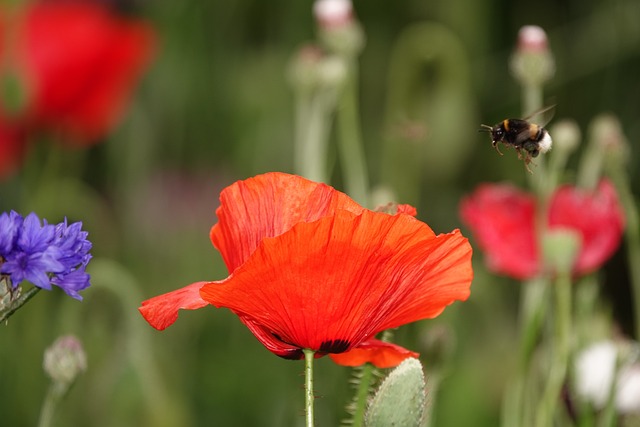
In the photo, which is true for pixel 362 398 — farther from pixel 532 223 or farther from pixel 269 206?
pixel 532 223

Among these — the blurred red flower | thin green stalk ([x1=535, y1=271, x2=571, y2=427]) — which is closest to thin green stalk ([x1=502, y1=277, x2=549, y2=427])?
thin green stalk ([x1=535, y1=271, x2=571, y2=427])

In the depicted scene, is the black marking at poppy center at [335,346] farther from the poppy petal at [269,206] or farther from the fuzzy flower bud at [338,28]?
the fuzzy flower bud at [338,28]

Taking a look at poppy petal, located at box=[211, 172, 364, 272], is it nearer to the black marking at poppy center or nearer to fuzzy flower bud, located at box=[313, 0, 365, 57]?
the black marking at poppy center

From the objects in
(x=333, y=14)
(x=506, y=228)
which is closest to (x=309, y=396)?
(x=506, y=228)

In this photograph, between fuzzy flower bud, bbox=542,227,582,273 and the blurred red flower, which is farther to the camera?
the blurred red flower

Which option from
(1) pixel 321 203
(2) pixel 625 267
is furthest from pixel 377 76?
(1) pixel 321 203

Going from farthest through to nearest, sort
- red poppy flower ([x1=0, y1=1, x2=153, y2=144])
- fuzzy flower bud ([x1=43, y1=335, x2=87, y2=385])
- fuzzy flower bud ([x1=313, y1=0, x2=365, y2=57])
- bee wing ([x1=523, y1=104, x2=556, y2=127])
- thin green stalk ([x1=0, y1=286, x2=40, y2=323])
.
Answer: red poppy flower ([x1=0, y1=1, x2=153, y2=144]) → fuzzy flower bud ([x1=313, y1=0, x2=365, y2=57]) → bee wing ([x1=523, y1=104, x2=556, y2=127]) → fuzzy flower bud ([x1=43, y1=335, x2=87, y2=385]) → thin green stalk ([x1=0, y1=286, x2=40, y2=323])
